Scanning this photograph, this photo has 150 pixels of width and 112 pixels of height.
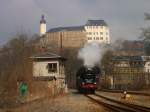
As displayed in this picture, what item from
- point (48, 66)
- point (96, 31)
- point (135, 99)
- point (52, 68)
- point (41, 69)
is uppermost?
point (96, 31)

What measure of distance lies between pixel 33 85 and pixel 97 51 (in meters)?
23.1

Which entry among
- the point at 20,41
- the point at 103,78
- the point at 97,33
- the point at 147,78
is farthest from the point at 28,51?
the point at 97,33

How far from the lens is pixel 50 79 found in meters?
48.4

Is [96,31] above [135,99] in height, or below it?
above

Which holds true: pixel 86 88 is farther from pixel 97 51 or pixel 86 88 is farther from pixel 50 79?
pixel 97 51

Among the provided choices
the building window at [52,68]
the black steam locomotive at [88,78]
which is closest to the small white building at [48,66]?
the building window at [52,68]

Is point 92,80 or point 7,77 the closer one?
point 7,77

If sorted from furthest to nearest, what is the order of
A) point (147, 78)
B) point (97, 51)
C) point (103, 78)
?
point (103, 78), point (147, 78), point (97, 51)

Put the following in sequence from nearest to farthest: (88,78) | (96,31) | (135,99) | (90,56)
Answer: (135,99)
(88,78)
(90,56)
(96,31)

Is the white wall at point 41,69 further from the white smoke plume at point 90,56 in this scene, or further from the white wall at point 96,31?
the white wall at point 96,31

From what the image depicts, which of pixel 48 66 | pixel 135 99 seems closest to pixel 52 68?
pixel 48 66

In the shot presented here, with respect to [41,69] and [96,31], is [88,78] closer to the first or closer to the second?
[41,69]

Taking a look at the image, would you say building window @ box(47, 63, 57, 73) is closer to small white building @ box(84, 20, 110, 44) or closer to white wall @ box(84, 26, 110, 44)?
small white building @ box(84, 20, 110, 44)

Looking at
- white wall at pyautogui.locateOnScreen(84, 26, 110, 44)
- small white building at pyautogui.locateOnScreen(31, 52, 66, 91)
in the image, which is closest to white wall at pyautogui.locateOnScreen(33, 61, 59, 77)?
small white building at pyautogui.locateOnScreen(31, 52, 66, 91)
